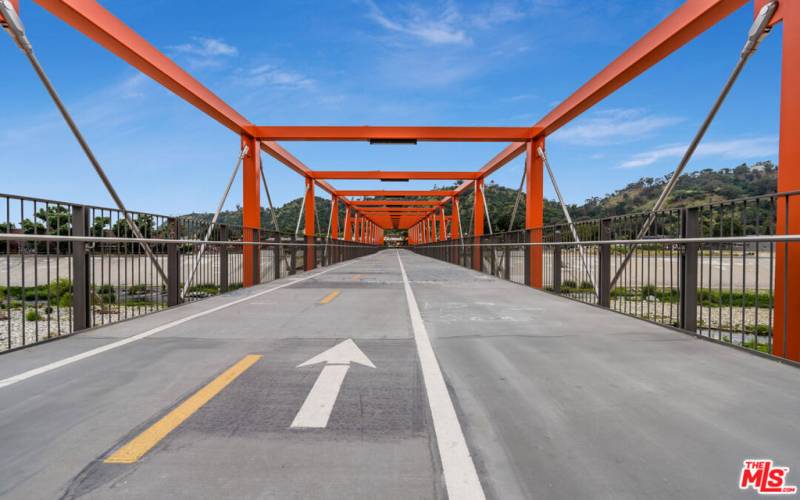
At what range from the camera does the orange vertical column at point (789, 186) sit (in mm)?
4680

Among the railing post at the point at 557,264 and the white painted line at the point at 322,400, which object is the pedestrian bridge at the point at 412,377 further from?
the railing post at the point at 557,264

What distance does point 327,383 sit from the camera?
343 cm

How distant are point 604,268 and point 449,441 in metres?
6.77

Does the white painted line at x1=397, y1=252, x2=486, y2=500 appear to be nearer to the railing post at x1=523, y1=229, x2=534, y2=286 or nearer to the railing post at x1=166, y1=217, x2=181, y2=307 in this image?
the railing post at x1=166, y1=217, x2=181, y2=307

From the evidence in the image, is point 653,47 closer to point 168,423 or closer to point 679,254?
point 679,254

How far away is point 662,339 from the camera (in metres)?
5.18

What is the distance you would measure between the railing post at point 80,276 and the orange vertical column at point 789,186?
7621 mm

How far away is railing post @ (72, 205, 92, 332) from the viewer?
5645 mm

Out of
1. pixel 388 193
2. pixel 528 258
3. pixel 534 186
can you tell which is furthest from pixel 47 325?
pixel 388 193

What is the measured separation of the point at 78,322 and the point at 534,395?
5.38 metres

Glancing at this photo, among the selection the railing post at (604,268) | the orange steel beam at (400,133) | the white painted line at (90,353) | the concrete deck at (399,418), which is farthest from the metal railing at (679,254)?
the white painted line at (90,353)

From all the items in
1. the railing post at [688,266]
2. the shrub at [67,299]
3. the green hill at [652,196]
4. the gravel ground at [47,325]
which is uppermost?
the green hill at [652,196]

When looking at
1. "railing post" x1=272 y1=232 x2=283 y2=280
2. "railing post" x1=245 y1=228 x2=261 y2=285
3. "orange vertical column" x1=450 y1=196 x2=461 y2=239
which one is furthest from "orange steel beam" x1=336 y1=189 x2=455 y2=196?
"railing post" x1=245 y1=228 x2=261 y2=285

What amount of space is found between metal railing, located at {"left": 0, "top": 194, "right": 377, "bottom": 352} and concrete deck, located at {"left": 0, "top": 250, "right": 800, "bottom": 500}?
1.01m
